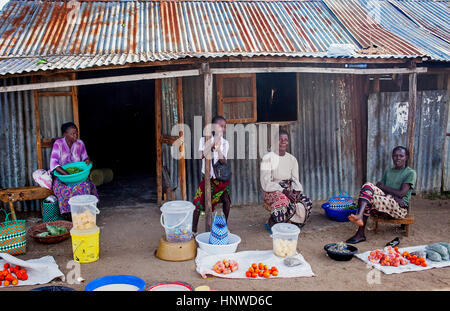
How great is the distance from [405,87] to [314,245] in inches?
179

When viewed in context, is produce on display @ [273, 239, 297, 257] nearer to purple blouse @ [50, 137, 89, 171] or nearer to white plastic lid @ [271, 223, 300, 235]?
white plastic lid @ [271, 223, 300, 235]

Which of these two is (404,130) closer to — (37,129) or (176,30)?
(176,30)

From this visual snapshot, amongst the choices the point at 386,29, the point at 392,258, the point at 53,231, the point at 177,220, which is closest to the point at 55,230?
the point at 53,231

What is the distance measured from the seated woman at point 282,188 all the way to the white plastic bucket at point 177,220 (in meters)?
1.52

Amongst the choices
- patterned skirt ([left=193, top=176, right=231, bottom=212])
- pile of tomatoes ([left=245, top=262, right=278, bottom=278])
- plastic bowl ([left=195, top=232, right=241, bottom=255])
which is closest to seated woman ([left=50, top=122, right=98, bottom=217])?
patterned skirt ([left=193, top=176, right=231, bottom=212])

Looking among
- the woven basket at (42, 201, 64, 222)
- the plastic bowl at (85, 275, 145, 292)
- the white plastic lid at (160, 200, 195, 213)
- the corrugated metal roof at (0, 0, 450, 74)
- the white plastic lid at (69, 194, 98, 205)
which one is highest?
the corrugated metal roof at (0, 0, 450, 74)

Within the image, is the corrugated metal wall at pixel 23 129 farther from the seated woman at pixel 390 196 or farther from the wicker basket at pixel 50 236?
the seated woman at pixel 390 196

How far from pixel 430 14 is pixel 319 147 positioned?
15.4ft

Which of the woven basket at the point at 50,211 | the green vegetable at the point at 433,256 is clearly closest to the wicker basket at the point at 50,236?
the woven basket at the point at 50,211

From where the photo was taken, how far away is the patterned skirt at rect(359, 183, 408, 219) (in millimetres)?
5801

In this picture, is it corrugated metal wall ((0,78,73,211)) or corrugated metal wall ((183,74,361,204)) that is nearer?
corrugated metal wall ((0,78,73,211))

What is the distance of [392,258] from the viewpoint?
5070 mm

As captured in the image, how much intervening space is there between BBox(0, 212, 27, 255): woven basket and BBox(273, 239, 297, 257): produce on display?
3562 mm

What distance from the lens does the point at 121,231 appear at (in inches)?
258
